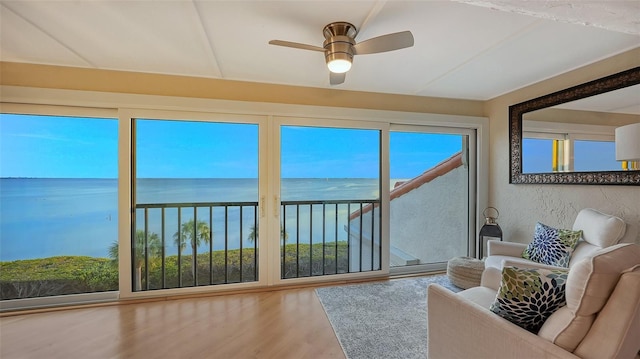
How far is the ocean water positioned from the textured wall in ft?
8.50

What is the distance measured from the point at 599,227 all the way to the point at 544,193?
0.77m

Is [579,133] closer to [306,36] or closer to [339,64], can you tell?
[339,64]

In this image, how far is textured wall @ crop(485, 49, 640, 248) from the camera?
2.17 m

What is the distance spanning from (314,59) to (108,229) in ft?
8.66

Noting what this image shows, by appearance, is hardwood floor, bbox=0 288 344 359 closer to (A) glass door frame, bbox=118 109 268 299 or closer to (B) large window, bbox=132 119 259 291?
(A) glass door frame, bbox=118 109 268 299

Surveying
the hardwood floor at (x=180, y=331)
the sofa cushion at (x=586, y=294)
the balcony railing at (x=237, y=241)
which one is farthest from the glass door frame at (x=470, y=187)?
the sofa cushion at (x=586, y=294)

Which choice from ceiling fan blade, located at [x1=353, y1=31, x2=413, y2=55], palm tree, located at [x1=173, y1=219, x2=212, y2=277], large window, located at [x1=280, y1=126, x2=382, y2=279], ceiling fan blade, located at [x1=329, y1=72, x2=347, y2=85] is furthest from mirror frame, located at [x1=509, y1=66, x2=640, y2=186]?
palm tree, located at [x1=173, y1=219, x2=212, y2=277]

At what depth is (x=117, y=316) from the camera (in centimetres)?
232

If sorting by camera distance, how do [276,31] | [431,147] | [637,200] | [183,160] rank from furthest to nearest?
[431,147] → [183,160] → [637,200] → [276,31]

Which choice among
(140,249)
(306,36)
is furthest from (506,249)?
(140,249)

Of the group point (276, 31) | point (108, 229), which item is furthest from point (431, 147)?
point (108, 229)

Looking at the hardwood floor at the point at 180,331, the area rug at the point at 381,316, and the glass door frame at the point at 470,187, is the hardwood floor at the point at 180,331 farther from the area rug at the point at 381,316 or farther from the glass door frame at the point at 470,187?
the glass door frame at the point at 470,187

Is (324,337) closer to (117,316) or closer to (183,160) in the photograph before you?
(117,316)

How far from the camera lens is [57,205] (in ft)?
8.40
